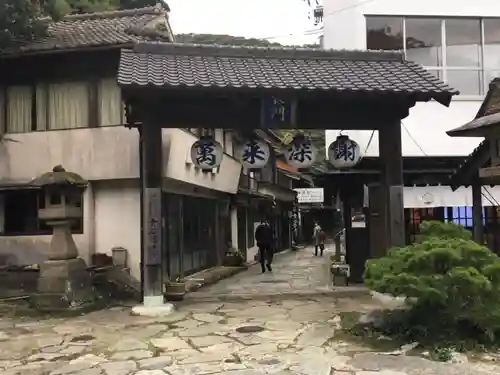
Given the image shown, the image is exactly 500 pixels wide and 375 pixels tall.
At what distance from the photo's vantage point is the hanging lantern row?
1429 centimetres

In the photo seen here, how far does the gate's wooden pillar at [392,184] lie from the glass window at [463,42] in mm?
6171

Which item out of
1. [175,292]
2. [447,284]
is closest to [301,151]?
[175,292]

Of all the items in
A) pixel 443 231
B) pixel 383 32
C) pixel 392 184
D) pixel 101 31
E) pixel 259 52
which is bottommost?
pixel 443 231

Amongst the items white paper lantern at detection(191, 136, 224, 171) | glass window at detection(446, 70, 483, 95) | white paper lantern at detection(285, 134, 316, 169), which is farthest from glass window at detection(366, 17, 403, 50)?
white paper lantern at detection(191, 136, 224, 171)

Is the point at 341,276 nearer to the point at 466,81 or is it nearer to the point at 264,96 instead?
the point at 264,96

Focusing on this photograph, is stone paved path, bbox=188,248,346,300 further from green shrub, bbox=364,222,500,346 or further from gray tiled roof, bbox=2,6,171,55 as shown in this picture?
gray tiled roof, bbox=2,6,171,55

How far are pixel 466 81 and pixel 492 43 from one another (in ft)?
5.56

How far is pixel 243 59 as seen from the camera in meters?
15.1

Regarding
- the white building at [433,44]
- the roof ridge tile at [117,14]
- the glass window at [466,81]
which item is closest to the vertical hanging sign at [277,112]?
the white building at [433,44]

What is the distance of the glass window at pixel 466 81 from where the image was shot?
19297 millimetres

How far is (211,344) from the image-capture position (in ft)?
33.8

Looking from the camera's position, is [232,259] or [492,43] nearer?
[492,43]

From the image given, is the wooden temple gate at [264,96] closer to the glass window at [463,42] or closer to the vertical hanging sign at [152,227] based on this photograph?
the vertical hanging sign at [152,227]

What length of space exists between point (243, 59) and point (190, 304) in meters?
6.68
